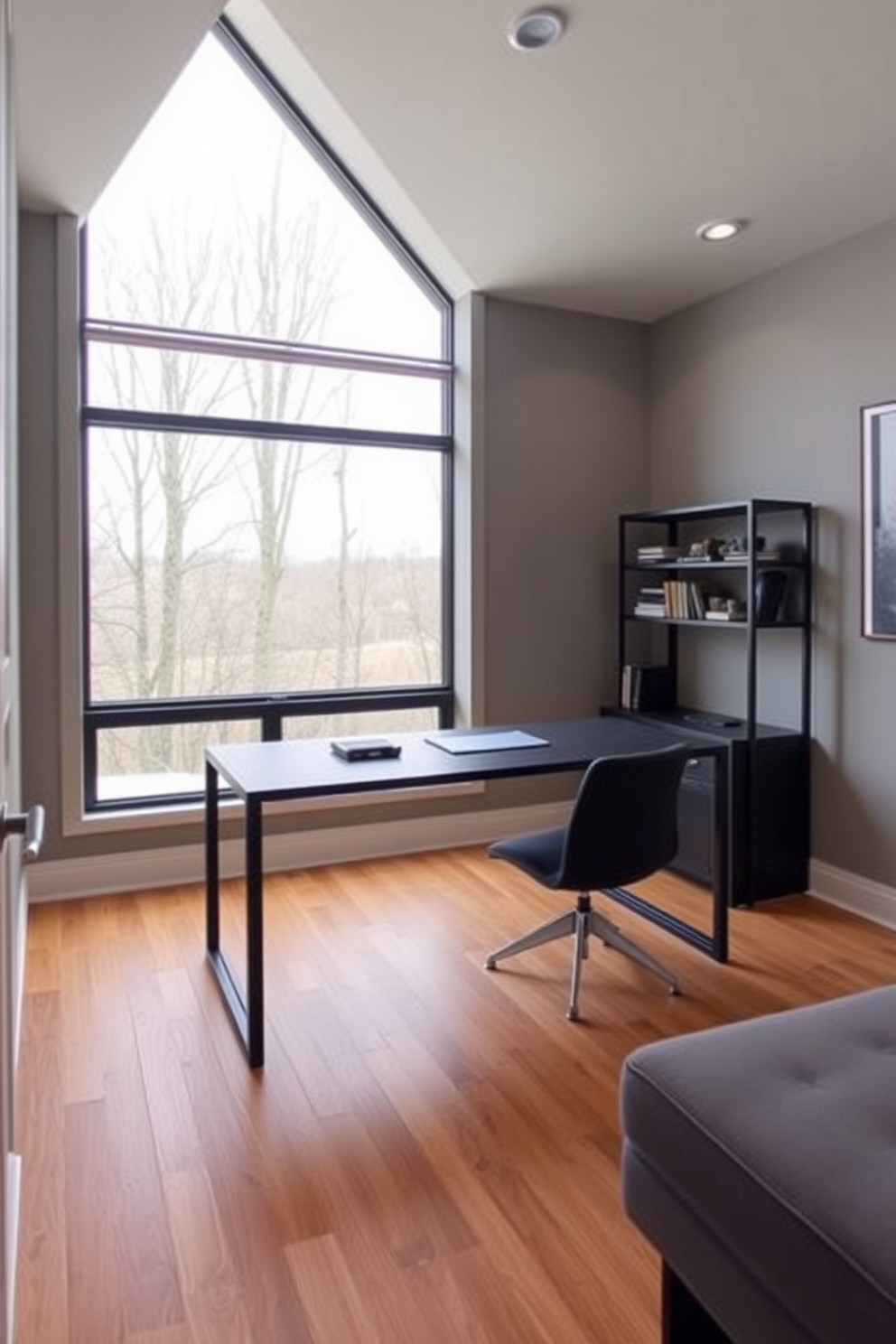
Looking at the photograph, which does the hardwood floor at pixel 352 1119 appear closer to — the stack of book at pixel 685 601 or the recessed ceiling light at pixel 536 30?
the stack of book at pixel 685 601

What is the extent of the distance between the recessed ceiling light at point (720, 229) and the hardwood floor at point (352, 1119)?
8.98 ft

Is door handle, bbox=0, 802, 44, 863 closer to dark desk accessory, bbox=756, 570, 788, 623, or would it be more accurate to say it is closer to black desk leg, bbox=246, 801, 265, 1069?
black desk leg, bbox=246, 801, 265, 1069

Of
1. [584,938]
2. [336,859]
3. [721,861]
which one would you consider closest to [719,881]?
[721,861]

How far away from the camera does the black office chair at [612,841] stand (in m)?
2.43

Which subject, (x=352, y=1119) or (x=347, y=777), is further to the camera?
(x=347, y=777)

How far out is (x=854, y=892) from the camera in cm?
341

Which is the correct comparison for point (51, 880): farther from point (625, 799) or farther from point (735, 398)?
point (735, 398)

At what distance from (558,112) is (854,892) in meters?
3.11

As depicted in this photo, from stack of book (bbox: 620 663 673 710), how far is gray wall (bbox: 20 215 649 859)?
0.65 feet

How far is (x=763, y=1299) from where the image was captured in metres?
1.09

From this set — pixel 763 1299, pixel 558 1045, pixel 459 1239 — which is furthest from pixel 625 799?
pixel 763 1299

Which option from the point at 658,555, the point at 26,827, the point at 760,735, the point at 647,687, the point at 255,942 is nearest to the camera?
the point at 26,827

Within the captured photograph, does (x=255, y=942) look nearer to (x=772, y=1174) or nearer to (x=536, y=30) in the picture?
(x=772, y=1174)

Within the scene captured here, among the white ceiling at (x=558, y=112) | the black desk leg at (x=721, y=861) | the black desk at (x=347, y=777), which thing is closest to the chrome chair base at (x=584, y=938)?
the black desk leg at (x=721, y=861)
